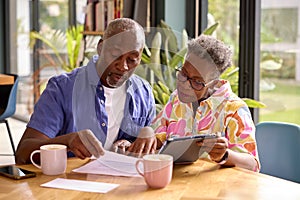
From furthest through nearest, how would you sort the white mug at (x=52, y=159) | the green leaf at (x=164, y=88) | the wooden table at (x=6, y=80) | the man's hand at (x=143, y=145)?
the wooden table at (x=6, y=80) < the green leaf at (x=164, y=88) < the man's hand at (x=143, y=145) < the white mug at (x=52, y=159)

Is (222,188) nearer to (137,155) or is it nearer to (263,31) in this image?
(137,155)

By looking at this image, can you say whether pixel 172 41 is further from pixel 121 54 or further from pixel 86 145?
pixel 86 145

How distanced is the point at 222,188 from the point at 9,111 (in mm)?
3237

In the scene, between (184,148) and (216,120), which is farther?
(216,120)

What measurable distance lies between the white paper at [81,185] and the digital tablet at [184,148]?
232 millimetres

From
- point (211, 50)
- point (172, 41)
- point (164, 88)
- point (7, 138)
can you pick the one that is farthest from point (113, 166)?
point (7, 138)

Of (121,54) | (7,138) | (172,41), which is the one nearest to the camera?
(121,54)

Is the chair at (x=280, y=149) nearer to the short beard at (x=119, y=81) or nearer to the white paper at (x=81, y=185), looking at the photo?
the short beard at (x=119, y=81)

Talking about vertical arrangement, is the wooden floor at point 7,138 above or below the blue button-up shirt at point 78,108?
below

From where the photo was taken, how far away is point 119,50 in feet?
6.73

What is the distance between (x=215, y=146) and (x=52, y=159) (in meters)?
0.55

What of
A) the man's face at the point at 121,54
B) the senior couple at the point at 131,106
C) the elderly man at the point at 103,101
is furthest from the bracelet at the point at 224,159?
the man's face at the point at 121,54

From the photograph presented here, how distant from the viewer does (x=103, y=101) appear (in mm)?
2246

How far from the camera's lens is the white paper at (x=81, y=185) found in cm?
170
